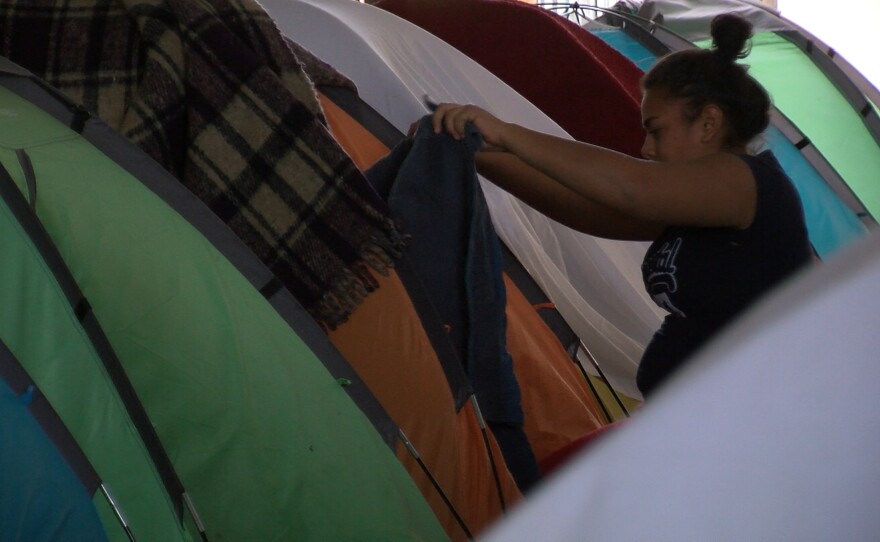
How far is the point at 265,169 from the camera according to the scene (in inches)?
52.9

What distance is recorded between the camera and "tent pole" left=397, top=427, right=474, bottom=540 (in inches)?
49.9

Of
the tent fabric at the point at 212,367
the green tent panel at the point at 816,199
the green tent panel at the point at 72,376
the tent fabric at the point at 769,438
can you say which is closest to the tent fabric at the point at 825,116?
the green tent panel at the point at 816,199

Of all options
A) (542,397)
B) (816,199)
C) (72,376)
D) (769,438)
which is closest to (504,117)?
(542,397)

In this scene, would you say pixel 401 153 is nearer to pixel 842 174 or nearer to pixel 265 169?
pixel 265 169

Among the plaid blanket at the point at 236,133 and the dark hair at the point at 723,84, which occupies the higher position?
the dark hair at the point at 723,84

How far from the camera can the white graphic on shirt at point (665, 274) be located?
4.16 feet

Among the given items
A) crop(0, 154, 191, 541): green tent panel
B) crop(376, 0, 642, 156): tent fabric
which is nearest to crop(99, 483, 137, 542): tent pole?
crop(0, 154, 191, 541): green tent panel

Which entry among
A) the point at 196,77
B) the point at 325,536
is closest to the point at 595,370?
the point at 325,536

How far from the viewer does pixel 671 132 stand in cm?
134

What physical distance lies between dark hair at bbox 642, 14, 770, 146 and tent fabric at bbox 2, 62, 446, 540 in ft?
1.95

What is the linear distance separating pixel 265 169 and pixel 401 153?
0.62 ft

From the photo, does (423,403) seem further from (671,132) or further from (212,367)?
(671,132)

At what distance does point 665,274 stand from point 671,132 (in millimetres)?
199

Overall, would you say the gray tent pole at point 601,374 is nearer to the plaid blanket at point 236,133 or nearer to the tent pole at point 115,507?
the plaid blanket at point 236,133
